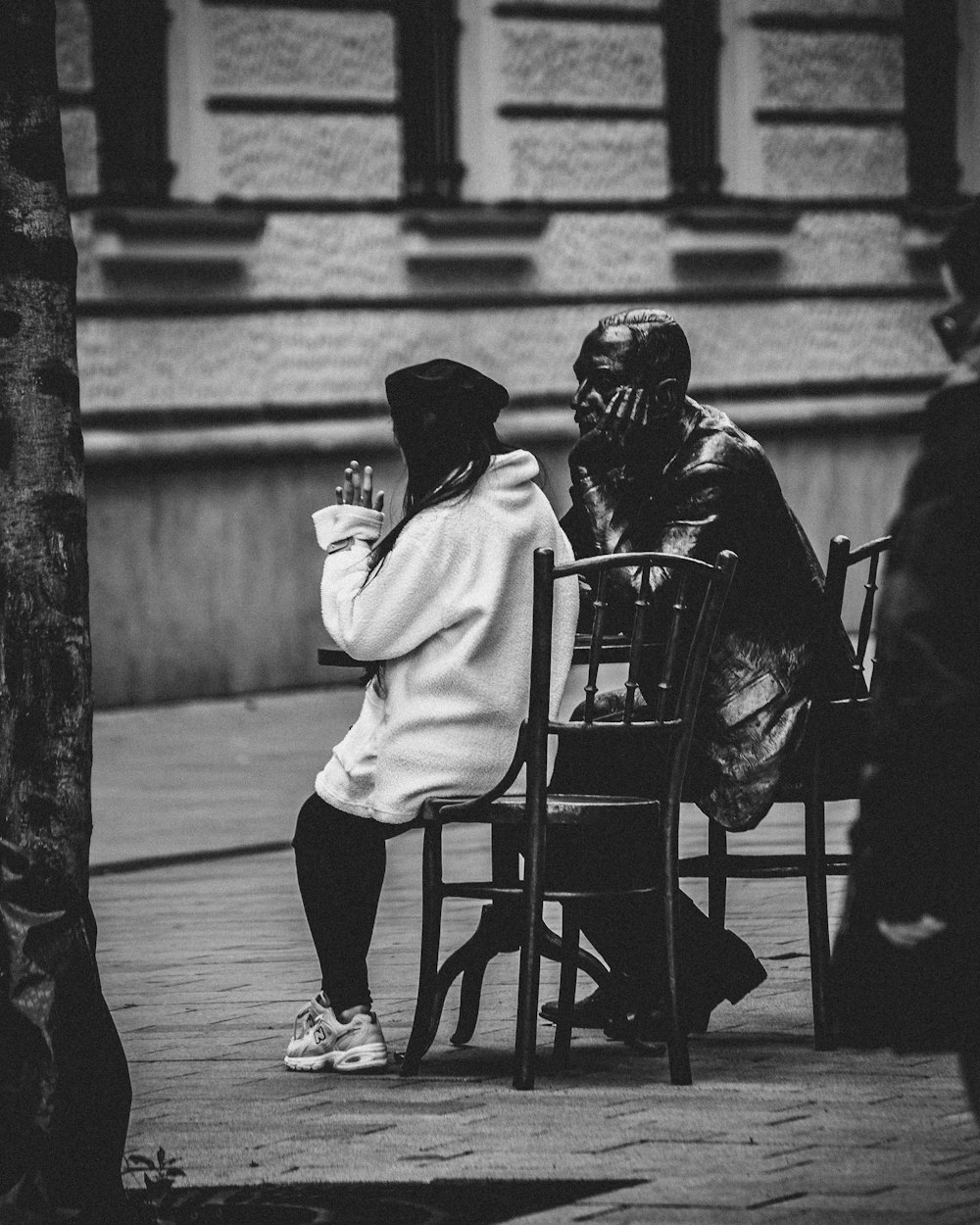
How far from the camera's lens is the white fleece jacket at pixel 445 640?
571 cm

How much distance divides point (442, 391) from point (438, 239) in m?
9.50

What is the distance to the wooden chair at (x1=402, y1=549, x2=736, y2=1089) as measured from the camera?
550 centimetres

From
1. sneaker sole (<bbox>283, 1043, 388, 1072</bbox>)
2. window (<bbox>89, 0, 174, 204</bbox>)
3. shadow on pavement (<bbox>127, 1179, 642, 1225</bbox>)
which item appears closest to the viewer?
shadow on pavement (<bbox>127, 1179, 642, 1225</bbox>)

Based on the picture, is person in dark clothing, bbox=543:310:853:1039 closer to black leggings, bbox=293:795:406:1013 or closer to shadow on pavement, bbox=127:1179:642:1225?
black leggings, bbox=293:795:406:1013

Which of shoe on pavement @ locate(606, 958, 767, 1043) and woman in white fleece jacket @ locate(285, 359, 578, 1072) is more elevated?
woman in white fleece jacket @ locate(285, 359, 578, 1072)

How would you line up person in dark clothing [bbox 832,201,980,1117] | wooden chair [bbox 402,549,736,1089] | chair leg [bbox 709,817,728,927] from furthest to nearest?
chair leg [bbox 709,817,728,927] < wooden chair [bbox 402,549,736,1089] < person in dark clothing [bbox 832,201,980,1117]

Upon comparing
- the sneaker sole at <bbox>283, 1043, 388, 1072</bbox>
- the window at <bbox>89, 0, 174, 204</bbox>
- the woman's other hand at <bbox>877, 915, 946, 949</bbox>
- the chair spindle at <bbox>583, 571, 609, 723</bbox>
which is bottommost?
the sneaker sole at <bbox>283, 1043, 388, 1072</bbox>

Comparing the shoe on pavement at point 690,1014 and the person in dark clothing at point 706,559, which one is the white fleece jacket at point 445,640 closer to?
the person in dark clothing at point 706,559

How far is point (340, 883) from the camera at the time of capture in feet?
19.2

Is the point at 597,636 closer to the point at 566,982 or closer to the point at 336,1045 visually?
the point at 566,982

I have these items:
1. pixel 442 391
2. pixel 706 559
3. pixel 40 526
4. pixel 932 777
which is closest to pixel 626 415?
pixel 706 559

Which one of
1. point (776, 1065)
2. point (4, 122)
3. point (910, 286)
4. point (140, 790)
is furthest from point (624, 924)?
point (910, 286)

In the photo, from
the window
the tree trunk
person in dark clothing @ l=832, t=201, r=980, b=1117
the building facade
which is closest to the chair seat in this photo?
the tree trunk

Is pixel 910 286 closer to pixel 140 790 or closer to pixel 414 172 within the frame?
pixel 414 172
